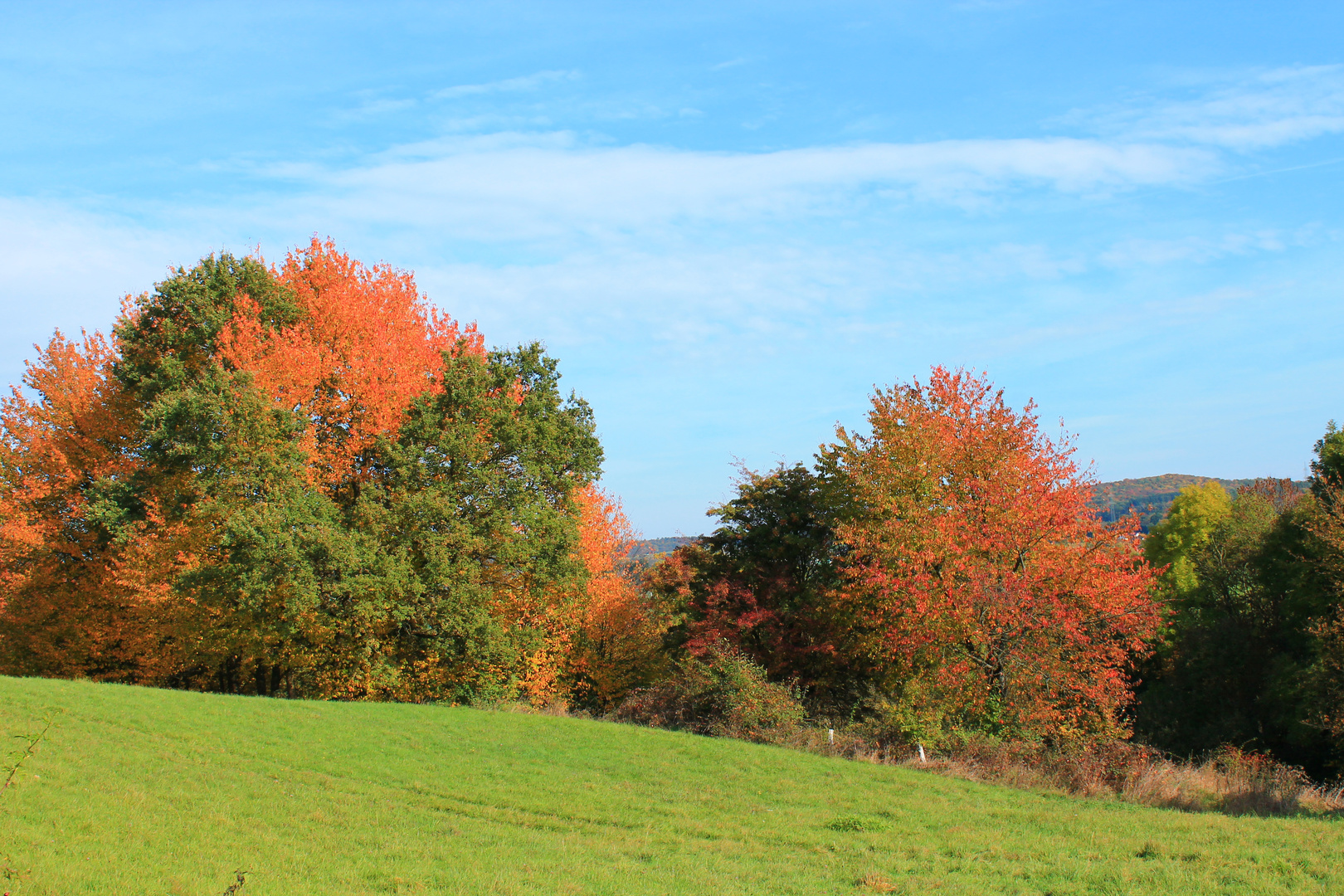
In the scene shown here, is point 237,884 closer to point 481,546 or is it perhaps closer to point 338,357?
point 481,546

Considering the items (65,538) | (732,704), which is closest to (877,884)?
(732,704)

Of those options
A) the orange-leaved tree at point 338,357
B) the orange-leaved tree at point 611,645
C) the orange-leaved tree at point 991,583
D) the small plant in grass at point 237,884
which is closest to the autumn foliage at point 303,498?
the orange-leaved tree at point 338,357

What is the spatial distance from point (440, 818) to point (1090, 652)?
19100mm

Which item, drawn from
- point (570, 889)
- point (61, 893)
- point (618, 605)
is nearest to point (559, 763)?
point (570, 889)

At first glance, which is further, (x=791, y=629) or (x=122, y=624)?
(x=122, y=624)

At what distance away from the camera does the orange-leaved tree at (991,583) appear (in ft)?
77.6

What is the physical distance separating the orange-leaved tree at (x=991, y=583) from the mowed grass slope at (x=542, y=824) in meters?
7.15

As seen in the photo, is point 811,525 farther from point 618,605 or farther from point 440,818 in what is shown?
point 440,818

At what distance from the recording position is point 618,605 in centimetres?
3700

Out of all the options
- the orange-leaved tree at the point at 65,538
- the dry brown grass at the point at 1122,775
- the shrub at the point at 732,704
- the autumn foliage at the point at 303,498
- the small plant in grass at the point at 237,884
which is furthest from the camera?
the orange-leaved tree at the point at 65,538

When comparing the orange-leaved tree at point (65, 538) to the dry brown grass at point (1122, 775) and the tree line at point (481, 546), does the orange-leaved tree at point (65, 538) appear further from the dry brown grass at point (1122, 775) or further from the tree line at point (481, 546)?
the dry brown grass at point (1122, 775)

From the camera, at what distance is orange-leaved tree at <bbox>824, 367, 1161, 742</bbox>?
23.7m

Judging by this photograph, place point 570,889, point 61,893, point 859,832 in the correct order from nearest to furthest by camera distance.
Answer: point 61,893 → point 570,889 → point 859,832

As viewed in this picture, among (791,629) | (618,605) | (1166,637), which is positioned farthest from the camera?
(1166,637)
